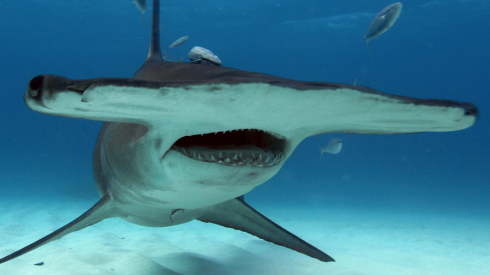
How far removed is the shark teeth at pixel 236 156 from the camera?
5.46ft

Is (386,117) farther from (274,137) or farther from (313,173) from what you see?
(313,173)

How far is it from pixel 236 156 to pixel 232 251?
2.95m

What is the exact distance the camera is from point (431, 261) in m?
4.57

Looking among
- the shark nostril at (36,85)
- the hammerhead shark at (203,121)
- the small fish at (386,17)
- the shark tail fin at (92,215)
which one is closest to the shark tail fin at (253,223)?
the hammerhead shark at (203,121)

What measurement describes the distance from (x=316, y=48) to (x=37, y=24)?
3532 centimetres

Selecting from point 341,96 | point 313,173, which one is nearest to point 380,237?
point 341,96

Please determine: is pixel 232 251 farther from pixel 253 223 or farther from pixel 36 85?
pixel 36 85

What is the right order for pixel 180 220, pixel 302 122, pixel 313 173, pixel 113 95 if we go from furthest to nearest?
1. pixel 313 173
2. pixel 180 220
3. pixel 302 122
4. pixel 113 95

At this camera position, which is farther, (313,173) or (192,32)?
(313,173)

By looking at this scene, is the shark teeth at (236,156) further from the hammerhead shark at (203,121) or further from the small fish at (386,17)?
the small fish at (386,17)

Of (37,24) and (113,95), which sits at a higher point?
(37,24)

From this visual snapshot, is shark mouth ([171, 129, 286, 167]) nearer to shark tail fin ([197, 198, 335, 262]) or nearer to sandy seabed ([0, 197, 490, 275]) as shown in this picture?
shark tail fin ([197, 198, 335, 262])

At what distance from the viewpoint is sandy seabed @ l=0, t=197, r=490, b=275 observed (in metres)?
3.22

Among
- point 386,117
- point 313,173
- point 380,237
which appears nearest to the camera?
point 386,117
